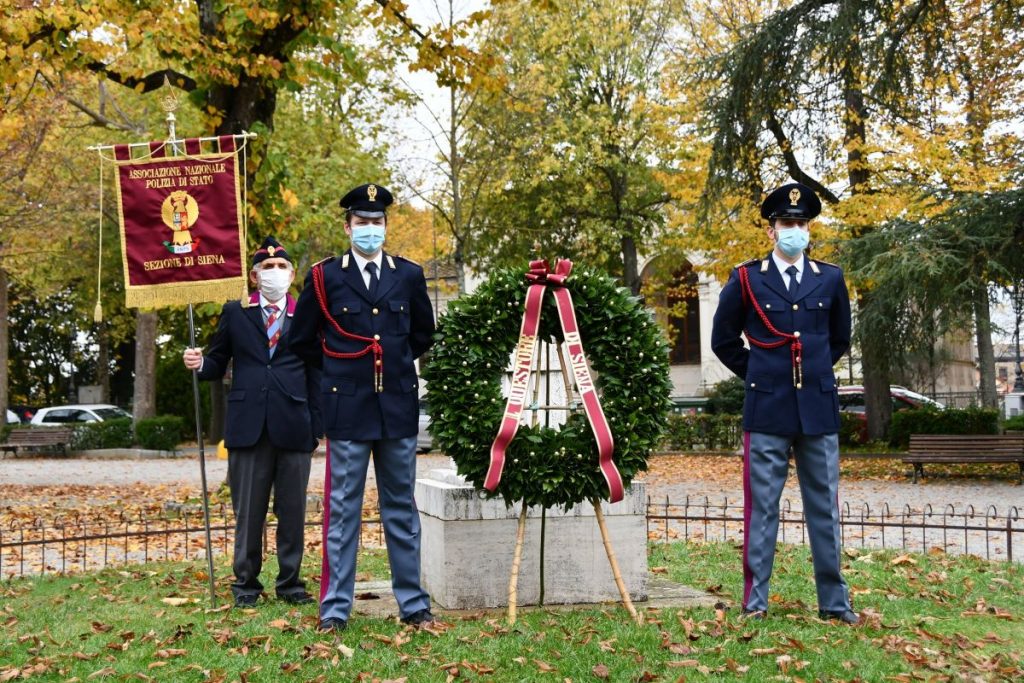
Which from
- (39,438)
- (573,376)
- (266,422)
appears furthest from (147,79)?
(39,438)

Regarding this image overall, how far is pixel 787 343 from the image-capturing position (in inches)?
256

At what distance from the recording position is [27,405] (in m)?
45.0

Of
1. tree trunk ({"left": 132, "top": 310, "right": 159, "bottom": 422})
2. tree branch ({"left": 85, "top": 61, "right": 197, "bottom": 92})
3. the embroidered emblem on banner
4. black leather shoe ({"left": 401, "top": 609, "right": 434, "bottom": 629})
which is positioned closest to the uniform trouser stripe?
black leather shoe ({"left": 401, "top": 609, "right": 434, "bottom": 629})

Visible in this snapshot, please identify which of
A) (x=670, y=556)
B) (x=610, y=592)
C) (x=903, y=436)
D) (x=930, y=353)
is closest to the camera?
(x=610, y=592)

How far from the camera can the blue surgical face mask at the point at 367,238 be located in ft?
21.1

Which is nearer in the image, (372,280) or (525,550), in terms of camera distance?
(372,280)

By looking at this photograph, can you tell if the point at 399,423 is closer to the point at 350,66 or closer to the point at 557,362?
the point at 557,362

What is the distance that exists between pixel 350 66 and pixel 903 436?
1449cm

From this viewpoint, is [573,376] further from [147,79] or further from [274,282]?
[147,79]

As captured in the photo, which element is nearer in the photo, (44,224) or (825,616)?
(825,616)

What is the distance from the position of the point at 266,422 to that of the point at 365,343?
116cm

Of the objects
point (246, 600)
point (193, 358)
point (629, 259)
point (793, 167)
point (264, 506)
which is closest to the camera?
point (193, 358)

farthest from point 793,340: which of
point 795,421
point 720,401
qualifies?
point 720,401

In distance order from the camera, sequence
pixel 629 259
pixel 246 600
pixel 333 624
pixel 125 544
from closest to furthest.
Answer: pixel 333 624
pixel 246 600
pixel 125 544
pixel 629 259
